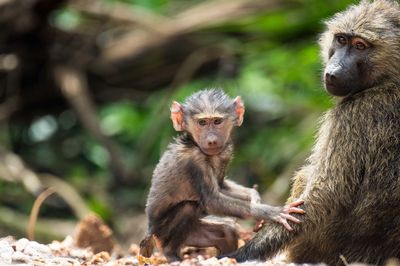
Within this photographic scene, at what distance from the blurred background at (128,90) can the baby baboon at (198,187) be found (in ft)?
13.6

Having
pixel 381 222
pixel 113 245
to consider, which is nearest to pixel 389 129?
pixel 381 222

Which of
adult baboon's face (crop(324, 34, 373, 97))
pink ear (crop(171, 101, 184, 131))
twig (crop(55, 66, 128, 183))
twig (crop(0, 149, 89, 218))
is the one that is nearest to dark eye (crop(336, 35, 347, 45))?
adult baboon's face (crop(324, 34, 373, 97))

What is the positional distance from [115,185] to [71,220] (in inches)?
29.9

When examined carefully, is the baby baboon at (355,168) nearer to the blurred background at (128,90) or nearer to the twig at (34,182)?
the blurred background at (128,90)

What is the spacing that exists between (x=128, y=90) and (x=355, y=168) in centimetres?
766

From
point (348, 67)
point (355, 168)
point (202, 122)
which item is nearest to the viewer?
point (355, 168)

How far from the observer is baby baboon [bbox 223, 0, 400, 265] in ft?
19.0

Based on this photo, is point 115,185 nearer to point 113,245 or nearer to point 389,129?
point 113,245

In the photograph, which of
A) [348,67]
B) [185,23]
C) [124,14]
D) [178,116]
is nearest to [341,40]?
[348,67]

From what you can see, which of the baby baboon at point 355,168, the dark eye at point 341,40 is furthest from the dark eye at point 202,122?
the dark eye at point 341,40

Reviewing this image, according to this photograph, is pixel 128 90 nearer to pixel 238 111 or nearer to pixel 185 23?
pixel 185 23

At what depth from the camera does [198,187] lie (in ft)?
19.9

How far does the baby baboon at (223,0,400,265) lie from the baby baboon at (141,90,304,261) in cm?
30

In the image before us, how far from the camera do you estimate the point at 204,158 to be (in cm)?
611
